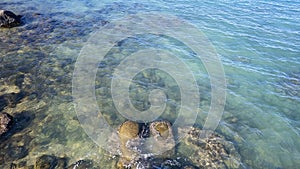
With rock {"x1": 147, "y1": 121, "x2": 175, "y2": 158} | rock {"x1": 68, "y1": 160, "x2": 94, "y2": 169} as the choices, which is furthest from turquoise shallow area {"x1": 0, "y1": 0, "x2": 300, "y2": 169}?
rock {"x1": 147, "y1": 121, "x2": 175, "y2": 158}

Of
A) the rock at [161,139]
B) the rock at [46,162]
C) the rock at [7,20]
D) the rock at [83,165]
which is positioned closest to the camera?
the rock at [46,162]

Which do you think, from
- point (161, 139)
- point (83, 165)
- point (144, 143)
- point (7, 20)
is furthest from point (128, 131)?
point (7, 20)

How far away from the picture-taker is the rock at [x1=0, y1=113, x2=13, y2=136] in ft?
31.8

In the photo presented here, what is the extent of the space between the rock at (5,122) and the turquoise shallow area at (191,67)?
20.0 inches

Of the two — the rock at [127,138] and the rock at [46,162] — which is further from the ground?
the rock at [127,138]

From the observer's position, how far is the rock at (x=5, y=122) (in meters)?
9.71

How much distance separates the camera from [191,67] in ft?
48.2

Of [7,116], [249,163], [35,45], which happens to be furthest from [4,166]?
[35,45]

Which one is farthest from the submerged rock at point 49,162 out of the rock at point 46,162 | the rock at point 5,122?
the rock at point 5,122

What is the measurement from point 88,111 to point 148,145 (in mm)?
3356

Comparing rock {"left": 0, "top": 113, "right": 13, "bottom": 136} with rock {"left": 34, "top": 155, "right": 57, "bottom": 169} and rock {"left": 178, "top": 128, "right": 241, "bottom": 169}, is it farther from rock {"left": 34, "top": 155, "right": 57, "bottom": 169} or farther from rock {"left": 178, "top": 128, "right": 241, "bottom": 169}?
rock {"left": 178, "top": 128, "right": 241, "bottom": 169}

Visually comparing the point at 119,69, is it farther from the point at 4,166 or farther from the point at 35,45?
the point at 4,166

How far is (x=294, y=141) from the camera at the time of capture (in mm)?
9992

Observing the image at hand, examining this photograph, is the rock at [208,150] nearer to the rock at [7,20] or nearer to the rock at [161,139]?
the rock at [161,139]
